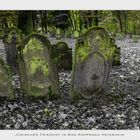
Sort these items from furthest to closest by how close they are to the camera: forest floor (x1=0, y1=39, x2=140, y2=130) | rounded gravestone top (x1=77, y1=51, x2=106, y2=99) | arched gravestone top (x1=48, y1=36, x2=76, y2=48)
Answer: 1. arched gravestone top (x1=48, y1=36, x2=76, y2=48)
2. rounded gravestone top (x1=77, y1=51, x2=106, y2=99)
3. forest floor (x1=0, y1=39, x2=140, y2=130)

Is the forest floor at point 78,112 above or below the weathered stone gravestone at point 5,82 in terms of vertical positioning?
below

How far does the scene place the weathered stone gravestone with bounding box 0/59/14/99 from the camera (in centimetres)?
664

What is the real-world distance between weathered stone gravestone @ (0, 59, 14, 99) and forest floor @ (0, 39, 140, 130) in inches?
4.7

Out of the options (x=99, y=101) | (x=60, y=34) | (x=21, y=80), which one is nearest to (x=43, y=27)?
(x=60, y=34)

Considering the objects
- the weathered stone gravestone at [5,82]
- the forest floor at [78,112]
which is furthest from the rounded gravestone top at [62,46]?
the weathered stone gravestone at [5,82]

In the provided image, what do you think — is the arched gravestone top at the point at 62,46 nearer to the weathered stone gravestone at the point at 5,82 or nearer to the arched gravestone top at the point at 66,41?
the arched gravestone top at the point at 66,41

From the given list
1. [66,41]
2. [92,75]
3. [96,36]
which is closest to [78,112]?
[92,75]

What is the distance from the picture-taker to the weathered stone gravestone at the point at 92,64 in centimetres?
651

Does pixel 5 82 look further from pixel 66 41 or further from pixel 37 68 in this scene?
pixel 66 41

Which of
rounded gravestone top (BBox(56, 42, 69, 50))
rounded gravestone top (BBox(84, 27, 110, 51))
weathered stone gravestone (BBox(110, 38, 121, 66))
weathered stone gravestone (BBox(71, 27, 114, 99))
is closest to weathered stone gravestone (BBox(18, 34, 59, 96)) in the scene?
weathered stone gravestone (BBox(71, 27, 114, 99))

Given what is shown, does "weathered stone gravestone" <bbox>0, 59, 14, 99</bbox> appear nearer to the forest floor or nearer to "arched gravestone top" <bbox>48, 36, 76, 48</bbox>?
the forest floor

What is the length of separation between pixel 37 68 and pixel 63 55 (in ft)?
3.47

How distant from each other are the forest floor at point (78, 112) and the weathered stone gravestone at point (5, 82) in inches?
4.7
